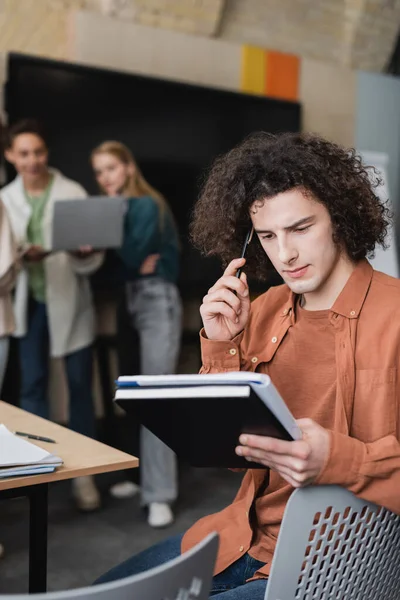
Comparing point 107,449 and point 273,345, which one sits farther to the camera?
point 107,449

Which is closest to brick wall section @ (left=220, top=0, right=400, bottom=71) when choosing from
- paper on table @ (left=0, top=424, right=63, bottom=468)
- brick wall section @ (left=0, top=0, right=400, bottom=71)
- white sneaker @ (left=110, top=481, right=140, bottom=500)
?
brick wall section @ (left=0, top=0, right=400, bottom=71)

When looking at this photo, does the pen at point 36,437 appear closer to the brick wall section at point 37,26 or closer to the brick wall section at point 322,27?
the brick wall section at point 37,26

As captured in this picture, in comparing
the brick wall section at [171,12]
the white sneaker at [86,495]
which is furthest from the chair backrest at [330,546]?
the brick wall section at [171,12]

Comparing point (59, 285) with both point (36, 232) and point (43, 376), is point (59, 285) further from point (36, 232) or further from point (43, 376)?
point (43, 376)

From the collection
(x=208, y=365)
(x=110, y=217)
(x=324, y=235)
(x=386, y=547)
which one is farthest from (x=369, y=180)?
(x=110, y=217)

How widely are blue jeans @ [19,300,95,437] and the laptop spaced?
1.52ft

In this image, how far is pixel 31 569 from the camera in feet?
4.93

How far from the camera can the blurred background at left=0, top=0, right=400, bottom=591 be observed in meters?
4.01

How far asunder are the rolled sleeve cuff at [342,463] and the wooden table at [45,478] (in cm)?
48

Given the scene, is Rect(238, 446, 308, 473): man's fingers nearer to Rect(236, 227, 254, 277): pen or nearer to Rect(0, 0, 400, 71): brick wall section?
Rect(236, 227, 254, 277): pen

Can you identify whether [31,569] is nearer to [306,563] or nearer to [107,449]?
[107,449]

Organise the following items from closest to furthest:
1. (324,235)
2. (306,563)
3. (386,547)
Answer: (306,563) → (386,547) → (324,235)

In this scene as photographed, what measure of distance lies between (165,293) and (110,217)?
419mm

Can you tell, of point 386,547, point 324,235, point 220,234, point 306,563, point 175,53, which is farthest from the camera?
point 175,53
